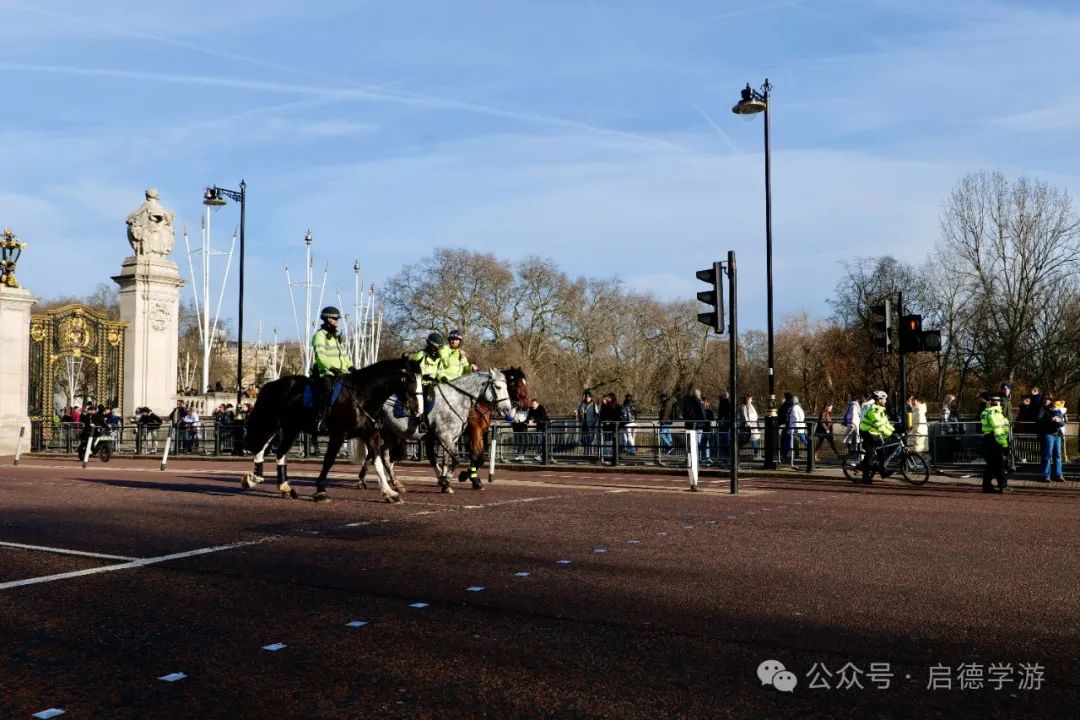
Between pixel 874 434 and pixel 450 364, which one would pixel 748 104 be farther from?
pixel 450 364

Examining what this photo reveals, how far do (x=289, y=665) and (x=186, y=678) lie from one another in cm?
51

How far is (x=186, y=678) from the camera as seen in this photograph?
510 centimetres

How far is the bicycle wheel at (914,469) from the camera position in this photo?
63.5 ft

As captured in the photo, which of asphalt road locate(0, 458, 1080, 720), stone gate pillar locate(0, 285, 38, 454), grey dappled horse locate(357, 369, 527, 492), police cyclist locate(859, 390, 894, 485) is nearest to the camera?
asphalt road locate(0, 458, 1080, 720)

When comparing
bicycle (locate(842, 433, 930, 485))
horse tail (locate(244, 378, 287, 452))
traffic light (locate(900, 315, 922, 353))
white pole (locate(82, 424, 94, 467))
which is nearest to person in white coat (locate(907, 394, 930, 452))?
bicycle (locate(842, 433, 930, 485))

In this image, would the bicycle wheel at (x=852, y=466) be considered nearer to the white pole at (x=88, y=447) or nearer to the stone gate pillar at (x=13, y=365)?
the white pole at (x=88, y=447)

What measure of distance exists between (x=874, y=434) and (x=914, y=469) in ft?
3.43

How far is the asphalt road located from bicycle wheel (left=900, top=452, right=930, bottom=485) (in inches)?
264

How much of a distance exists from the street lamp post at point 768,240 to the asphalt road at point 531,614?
32.0 feet

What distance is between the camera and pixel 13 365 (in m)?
33.2

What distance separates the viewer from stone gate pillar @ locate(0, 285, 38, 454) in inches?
1293

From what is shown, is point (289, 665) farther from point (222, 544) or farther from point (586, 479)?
point (586, 479)

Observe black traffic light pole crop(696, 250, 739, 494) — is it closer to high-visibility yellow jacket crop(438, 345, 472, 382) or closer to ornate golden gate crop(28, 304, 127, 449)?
high-visibility yellow jacket crop(438, 345, 472, 382)

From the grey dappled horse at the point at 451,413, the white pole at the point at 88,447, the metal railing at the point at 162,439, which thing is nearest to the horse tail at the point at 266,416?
the grey dappled horse at the point at 451,413
